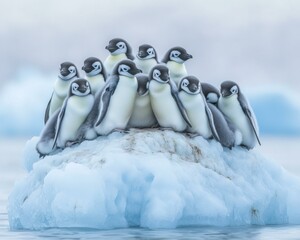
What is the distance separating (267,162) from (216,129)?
3.42ft

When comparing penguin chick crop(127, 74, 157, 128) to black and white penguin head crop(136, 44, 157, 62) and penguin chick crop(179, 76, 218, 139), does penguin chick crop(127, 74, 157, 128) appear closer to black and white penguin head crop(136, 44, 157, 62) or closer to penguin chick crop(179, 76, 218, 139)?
penguin chick crop(179, 76, 218, 139)

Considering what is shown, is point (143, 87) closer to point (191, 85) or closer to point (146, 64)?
point (191, 85)

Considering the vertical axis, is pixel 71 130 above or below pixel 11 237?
above

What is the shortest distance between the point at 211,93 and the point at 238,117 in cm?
57

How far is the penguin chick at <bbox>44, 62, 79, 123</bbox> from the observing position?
18.5 m

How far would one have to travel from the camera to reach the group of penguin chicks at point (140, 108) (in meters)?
17.5

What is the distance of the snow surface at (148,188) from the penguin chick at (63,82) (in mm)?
1142

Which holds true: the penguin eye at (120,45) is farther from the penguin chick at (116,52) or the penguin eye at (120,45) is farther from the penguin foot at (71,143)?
the penguin foot at (71,143)

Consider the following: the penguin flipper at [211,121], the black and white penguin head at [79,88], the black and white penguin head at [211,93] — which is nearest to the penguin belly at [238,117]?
the black and white penguin head at [211,93]

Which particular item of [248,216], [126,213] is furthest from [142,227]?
[248,216]

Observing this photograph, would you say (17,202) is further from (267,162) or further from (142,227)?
(267,162)

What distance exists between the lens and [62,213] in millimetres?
16609

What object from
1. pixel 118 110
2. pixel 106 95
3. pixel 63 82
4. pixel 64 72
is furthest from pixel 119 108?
pixel 63 82

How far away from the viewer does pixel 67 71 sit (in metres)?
18.5
